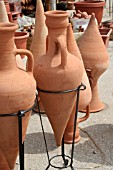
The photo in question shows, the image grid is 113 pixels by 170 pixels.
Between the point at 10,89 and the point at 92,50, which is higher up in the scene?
the point at 10,89

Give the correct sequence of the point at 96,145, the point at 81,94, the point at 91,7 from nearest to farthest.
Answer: the point at 81,94 → the point at 96,145 → the point at 91,7

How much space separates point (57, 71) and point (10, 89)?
36cm

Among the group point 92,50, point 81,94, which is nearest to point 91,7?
point 92,50

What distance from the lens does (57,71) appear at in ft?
6.31

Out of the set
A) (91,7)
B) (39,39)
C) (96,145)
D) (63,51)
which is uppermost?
(63,51)

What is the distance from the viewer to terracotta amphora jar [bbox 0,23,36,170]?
65.4 inches

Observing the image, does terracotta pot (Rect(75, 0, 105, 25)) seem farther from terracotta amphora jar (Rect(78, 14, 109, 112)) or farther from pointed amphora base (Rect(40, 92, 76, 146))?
pointed amphora base (Rect(40, 92, 76, 146))

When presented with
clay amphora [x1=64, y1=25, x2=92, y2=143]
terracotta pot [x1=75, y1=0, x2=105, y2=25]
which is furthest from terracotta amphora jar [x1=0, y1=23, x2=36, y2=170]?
terracotta pot [x1=75, y1=0, x2=105, y2=25]

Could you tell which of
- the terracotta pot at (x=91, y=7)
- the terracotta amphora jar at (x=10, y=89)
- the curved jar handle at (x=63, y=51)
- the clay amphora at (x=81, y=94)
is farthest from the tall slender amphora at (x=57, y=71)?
the terracotta pot at (x=91, y=7)

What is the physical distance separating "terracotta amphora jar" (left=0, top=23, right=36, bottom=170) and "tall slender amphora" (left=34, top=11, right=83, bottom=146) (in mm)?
174

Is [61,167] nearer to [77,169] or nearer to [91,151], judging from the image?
[77,169]

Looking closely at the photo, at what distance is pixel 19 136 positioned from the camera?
1766 millimetres

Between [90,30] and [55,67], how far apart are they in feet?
3.57

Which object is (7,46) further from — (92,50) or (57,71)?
(92,50)
